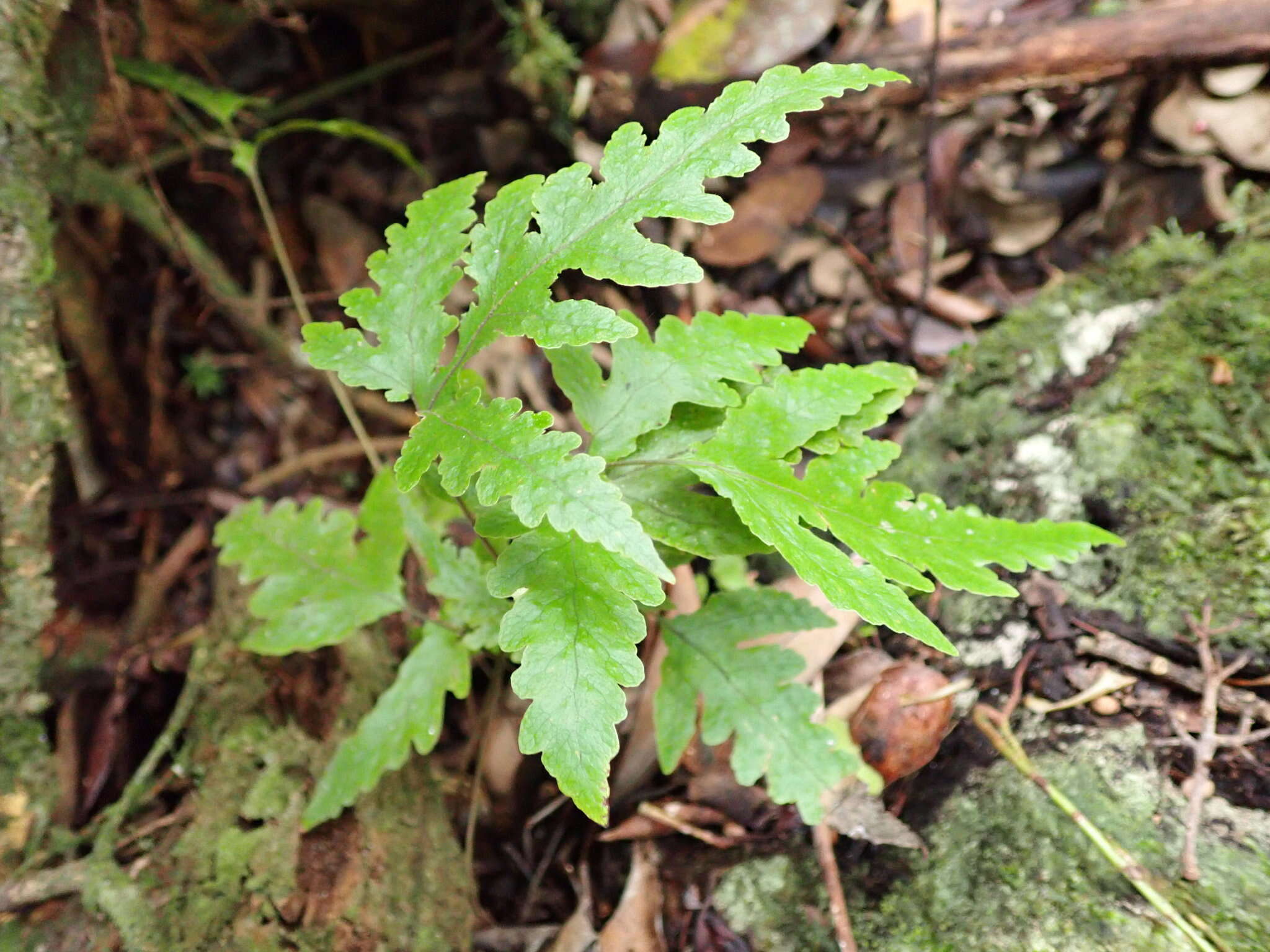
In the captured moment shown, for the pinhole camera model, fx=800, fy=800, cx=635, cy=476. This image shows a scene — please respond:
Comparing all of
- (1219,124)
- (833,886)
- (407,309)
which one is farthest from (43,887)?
(1219,124)

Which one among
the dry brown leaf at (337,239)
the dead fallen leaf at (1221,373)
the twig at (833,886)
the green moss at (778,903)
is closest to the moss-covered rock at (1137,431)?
the dead fallen leaf at (1221,373)

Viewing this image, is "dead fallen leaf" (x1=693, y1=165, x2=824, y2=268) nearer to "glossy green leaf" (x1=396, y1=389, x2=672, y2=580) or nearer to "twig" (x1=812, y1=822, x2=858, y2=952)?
"glossy green leaf" (x1=396, y1=389, x2=672, y2=580)

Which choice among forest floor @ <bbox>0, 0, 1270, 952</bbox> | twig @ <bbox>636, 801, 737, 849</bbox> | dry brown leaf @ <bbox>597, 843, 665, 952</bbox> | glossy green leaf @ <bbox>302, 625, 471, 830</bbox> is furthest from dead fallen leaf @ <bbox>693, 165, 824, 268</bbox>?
dry brown leaf @ <bbox>597, 843, 665, 952</bbox>

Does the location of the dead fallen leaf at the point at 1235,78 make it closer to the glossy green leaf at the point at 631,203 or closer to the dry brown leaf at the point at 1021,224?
the dry brown leaf at the point at 1021,224

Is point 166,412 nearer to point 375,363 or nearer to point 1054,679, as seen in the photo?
point 375,363

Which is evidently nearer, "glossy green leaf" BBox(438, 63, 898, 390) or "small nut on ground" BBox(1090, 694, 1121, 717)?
"glossy green leaf" BBox(438, 63, 898, 390)

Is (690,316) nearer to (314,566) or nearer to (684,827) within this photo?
(314,566)
